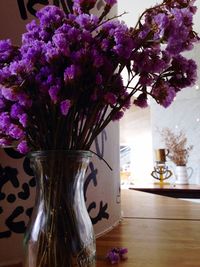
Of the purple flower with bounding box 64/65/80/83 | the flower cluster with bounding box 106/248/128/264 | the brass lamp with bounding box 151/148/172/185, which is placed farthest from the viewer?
the brass lamp with bounding box 151/148/172/185

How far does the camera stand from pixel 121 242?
0.74 metres

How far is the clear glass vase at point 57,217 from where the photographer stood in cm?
45

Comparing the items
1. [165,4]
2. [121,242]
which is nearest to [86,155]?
[165,4]

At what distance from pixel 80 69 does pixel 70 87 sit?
26 mm

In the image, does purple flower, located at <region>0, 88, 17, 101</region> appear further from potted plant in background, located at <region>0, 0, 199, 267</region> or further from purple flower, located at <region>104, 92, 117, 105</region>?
purple flower, located at <region>104, 92, 117, 105</region>

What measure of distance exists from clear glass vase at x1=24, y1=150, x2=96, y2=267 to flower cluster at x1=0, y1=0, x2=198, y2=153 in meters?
0.02

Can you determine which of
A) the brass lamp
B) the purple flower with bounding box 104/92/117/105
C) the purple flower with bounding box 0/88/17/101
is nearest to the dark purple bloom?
the purple flower with bounding box 0/88/17/101

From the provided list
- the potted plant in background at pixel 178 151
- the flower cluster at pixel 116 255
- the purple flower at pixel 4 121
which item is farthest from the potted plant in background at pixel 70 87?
the potted plant in background at pixel 178 151

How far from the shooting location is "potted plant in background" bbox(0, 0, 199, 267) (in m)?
0.42

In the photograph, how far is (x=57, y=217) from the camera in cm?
45

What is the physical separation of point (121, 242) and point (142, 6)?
8.98 ft

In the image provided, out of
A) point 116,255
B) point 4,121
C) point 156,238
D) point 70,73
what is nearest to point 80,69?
point 70,73

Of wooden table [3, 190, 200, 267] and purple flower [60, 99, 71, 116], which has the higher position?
purple flower [60, 99, 71, 116]

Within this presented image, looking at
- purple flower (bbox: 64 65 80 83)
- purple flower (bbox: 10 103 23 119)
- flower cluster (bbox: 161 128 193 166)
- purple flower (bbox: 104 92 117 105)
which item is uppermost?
flower cluster (bbox: 161 128 193 166)
